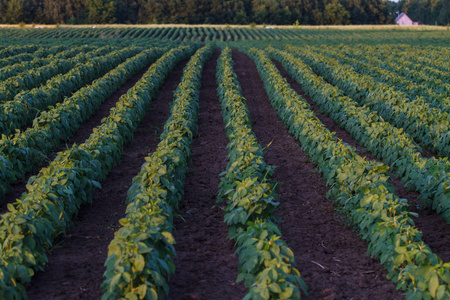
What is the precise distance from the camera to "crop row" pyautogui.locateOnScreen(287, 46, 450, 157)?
1010 centimetres

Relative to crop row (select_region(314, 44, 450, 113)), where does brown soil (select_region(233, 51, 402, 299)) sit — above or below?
below

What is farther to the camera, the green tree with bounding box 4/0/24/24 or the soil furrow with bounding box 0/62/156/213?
the green tree with bounding box 4/0/24/24

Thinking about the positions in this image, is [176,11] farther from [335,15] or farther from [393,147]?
[393,147]

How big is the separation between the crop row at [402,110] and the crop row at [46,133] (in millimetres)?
8424

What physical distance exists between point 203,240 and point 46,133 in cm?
505

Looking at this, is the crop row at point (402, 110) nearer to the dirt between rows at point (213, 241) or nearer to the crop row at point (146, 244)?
the dirt between rows at point (213, 241)

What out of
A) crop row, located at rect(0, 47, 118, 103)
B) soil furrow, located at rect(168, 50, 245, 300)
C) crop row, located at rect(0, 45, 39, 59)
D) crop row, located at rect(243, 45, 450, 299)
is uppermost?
crop row, located at rect(0, 45, 39, 59)

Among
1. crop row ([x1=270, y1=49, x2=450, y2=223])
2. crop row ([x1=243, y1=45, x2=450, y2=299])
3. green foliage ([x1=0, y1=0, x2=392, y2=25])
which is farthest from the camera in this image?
green foliage ([x1=0, y1=0, x2=392, y2=25])

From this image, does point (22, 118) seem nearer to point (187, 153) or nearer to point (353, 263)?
point (187, 153)

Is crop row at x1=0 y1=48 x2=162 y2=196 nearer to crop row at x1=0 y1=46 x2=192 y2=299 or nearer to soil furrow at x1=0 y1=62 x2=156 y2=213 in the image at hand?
soil furrow at x1=0 y1=62 x2=156 y2=213

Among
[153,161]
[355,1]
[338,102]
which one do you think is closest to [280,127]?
[338,102]

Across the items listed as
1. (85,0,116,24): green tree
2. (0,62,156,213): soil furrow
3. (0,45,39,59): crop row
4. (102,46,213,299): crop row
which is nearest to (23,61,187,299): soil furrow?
(102,46,213,299): crop row

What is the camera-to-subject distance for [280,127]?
Result: 40.8ft

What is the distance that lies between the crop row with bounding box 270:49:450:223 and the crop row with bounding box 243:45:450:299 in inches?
21.4
